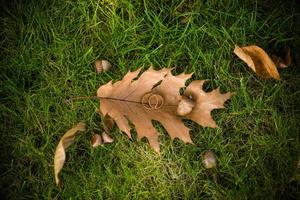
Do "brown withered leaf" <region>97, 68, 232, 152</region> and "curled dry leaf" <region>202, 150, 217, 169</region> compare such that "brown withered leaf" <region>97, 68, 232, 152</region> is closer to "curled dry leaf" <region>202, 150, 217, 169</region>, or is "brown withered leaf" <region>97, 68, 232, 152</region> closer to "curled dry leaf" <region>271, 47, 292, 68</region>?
"curled dry leaf" <region>202, 150, 217, 169</region>

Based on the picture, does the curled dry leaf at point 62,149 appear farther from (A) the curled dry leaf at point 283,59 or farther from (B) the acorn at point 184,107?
(A) the curled dry leaf at point 283,59

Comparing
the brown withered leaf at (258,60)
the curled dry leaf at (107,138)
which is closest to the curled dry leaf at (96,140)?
the curled dry leaf at (107,138)

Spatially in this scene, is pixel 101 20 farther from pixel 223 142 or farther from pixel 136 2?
pixel 223 142

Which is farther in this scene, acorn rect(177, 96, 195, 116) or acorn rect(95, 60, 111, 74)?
acorn rect(95, 60, 111, 74)

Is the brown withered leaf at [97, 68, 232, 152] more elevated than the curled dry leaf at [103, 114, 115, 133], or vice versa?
the brown withered leaf at [97, 68, 232, 152]

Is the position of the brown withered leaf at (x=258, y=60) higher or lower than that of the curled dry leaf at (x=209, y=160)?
higher

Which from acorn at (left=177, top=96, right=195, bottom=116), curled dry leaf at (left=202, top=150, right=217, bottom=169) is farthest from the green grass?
acorn at (left=177, top=96, right=195, bottom=116)
